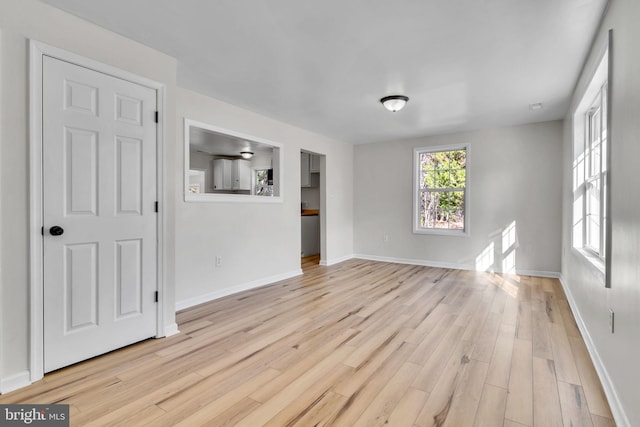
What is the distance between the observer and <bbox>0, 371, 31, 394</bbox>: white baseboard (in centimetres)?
190

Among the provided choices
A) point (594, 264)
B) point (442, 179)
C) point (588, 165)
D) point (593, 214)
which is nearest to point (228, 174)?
point (442, 179)

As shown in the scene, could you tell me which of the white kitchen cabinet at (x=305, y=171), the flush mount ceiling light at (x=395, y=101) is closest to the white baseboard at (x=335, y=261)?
the white kitchen cabinet at (x=305, y=171)

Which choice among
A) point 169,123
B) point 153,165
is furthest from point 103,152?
point 169,123

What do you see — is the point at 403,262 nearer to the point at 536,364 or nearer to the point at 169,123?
the point at 536,364

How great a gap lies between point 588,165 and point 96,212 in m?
4.52

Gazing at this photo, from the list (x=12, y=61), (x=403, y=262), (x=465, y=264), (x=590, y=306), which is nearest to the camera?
(x=12, y=61)

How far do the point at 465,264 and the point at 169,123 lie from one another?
512cm

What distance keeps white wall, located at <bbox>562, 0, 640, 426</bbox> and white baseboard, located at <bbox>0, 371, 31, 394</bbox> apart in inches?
129

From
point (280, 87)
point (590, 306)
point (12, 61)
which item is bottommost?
point (590, 306)

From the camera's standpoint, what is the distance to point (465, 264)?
5.64 metres

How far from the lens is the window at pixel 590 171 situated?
8.43 ft

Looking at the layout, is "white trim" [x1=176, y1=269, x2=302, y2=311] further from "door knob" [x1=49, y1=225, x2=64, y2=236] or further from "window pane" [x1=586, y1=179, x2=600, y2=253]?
"window pane" [x1=586, y1=179, x2=600, y2=253]

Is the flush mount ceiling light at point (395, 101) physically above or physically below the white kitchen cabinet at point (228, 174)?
above

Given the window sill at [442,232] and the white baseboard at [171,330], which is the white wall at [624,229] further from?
the window sill at [442,232]
